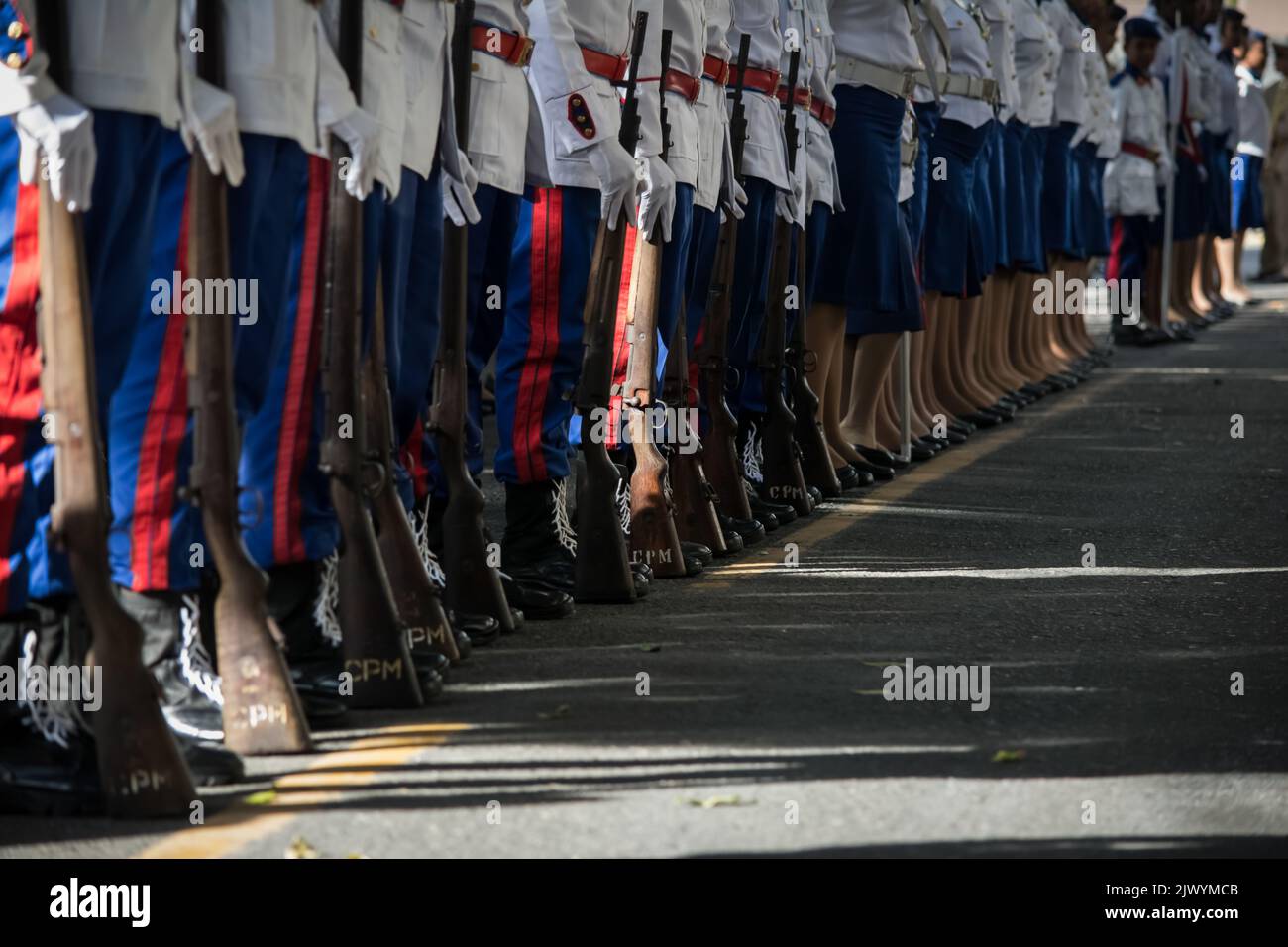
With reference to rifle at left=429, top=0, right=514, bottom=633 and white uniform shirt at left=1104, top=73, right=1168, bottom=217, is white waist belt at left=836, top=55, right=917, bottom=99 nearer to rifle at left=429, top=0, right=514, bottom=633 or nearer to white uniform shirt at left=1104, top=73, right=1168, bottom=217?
rifle at left=429, top=0, right=514, bottom=633

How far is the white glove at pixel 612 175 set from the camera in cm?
549

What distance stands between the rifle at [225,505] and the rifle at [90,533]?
275mm

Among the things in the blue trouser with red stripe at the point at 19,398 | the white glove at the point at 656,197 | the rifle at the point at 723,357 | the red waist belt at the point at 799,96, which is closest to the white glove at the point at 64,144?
the blue trouser with red stripe at the point at 19,398

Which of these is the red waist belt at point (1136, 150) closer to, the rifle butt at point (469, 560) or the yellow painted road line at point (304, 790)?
the rifle butt at point (469, 560)

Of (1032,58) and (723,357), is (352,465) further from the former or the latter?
(1032,58)

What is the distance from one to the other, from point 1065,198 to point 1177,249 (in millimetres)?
5404

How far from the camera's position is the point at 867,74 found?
830 cm

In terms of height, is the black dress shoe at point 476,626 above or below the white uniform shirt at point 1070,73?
below

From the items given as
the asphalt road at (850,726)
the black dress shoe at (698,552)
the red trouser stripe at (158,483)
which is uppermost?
the red trouser stripe at (158,483)

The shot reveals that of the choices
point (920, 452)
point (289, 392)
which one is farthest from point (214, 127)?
point (920, 452)

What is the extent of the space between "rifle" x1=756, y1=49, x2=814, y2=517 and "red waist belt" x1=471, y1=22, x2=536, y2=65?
2.03 metres

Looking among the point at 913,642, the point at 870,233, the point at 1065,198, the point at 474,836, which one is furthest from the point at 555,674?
the point at 1065,198

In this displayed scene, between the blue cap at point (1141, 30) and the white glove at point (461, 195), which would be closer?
the white glove at point (461, 195)

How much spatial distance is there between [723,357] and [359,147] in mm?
2588
